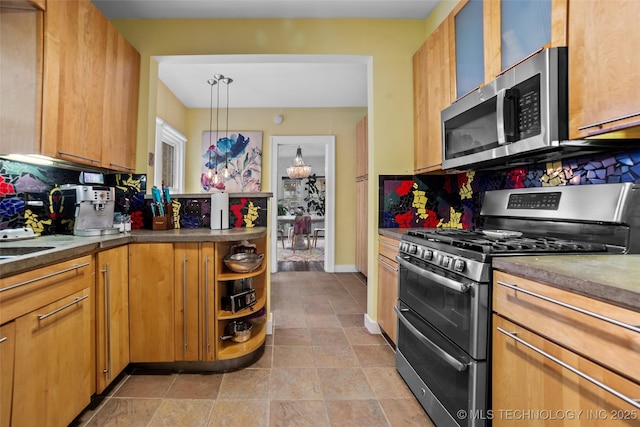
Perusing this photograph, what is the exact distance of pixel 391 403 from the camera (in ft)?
5.69

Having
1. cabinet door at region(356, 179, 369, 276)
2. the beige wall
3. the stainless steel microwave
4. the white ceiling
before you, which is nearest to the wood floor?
cabinet door at region(356, 179, 369, 276)

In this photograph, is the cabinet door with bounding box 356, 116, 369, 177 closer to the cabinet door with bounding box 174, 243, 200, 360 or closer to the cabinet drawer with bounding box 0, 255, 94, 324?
the cabinet door with bounding box 174, 243, 200, 360

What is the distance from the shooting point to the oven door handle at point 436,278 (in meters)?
1.29

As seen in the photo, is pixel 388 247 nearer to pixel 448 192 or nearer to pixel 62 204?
pixel 448 192

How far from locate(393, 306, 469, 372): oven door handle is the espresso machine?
6.05 feet

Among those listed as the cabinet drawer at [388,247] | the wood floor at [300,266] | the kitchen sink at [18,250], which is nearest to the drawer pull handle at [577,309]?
the cabinet drawer at [388,247]

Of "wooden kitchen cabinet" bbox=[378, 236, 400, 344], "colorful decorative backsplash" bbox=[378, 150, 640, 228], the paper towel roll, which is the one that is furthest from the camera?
the paper towel roll

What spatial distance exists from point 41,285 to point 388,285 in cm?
198

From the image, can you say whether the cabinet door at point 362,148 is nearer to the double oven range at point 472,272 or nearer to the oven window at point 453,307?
the double oven range at point 472,272

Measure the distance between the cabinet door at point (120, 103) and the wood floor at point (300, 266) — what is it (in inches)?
130

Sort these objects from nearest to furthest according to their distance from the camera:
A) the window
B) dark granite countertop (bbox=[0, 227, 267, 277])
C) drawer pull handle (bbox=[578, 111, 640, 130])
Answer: drawer pull handle (bbox=[578, 111, 640, 130]) → dark granite countertop (bbox=[0, 227, 267, 277]) → the window

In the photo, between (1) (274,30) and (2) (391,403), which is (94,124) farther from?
(2) (391,403)

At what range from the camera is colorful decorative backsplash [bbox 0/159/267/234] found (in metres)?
1.81

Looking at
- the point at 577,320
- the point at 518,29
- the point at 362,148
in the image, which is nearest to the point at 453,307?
the point at 577,320
